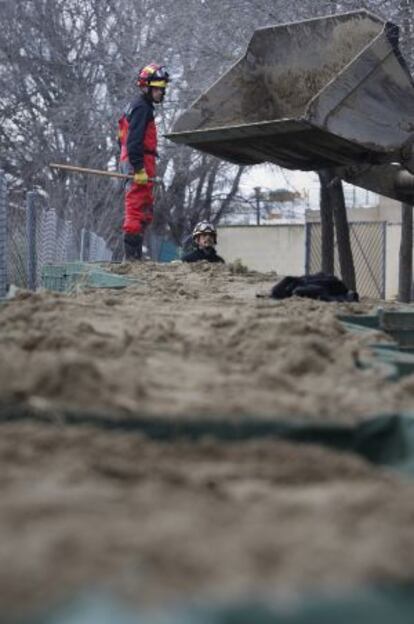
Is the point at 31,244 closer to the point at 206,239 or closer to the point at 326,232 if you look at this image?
the point at 206,239

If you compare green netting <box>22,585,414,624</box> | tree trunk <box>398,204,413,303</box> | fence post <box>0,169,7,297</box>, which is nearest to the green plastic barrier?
green netting <box>22,585,414,624</box>

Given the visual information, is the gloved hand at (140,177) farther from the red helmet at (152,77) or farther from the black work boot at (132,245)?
the red helmet at (152,77)

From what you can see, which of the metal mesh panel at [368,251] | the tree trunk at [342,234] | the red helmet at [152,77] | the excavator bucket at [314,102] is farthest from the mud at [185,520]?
the metal mesh panel at [368,251]

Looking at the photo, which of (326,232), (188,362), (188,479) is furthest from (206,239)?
(188,479)

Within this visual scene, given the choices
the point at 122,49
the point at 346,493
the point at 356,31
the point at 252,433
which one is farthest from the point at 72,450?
the point at 122,49

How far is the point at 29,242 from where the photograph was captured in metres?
11.4

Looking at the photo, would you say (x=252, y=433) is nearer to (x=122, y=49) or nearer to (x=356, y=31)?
(x=356, y=31)

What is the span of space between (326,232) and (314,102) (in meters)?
5.34

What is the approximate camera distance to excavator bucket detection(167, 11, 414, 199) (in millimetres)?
8039

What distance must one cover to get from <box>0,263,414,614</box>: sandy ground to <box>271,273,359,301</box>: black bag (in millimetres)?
2503

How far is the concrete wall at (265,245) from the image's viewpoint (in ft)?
95.9

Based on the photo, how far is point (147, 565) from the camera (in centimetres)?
156

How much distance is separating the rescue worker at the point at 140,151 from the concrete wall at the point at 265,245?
16354 mm

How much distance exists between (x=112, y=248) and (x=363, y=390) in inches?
816
